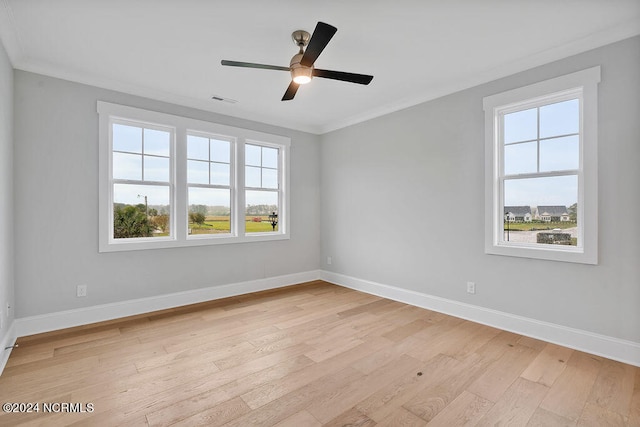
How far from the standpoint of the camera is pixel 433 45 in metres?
2.75

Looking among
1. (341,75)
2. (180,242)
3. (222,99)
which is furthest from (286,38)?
(180,242)

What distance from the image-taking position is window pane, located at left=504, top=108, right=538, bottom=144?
307cm

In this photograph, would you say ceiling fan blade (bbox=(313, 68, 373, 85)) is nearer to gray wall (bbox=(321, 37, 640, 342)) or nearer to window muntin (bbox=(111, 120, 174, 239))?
gray wall (bbox=(321, 37, 640, 342))

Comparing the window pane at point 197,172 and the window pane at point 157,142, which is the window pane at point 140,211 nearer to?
the window pane at point 197,172

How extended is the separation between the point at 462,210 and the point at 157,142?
156 inches

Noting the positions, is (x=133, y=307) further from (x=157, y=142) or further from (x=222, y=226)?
(x=157, y=142)

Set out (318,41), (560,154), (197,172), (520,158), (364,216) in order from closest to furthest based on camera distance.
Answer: (318,41) → (560,154) → (520,158) → (197,172) → (364,216)

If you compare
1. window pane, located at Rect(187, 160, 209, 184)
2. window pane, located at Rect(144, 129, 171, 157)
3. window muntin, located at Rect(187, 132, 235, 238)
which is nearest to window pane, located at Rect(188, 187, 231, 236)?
window muntin, located at Rect(187, 132, 235, 238)

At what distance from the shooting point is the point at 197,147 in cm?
420

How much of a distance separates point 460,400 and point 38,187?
4.35 m

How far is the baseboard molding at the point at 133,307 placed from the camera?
3062 millimetres

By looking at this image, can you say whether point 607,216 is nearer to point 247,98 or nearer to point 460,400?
point 460,400

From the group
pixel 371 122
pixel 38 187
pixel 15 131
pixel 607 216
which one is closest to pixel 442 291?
pixel 607 216

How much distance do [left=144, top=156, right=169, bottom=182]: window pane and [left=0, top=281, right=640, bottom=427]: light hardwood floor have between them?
1761mm
